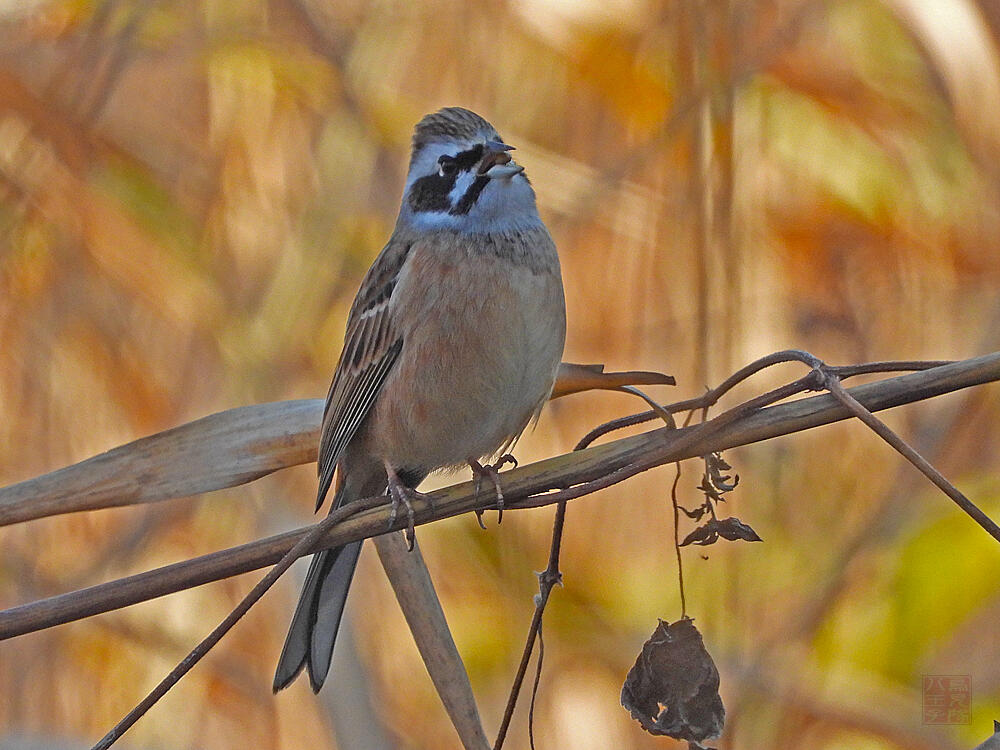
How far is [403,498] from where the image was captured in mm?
1784

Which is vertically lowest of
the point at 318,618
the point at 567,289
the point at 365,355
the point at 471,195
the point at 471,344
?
the point at 318,618

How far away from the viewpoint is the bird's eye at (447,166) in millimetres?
2379

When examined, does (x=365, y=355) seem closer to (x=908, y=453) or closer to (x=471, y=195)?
(x=471, y=195)

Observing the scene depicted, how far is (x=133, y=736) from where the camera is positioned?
9.86ft

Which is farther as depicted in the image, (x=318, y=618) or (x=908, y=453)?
(x=318, y=618)

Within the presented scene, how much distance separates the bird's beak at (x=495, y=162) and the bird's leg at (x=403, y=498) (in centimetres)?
67

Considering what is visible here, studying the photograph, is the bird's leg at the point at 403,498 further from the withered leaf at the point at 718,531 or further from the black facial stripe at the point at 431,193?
the black facial stripe at the point at 431,193

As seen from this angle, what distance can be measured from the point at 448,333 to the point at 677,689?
3.48 ft

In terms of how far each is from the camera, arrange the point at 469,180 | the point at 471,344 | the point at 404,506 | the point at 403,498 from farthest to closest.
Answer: the point at 469,180 < the point at 471,344 < the point at 403,498 < the point at 404,506

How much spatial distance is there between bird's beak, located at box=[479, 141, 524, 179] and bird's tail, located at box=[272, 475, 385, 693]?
2.69 feet

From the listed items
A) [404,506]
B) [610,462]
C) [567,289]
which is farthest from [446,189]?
[610,462]

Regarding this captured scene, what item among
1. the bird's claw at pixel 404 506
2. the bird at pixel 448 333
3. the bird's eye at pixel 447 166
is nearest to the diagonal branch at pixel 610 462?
the bird's claw at pixel 404 506

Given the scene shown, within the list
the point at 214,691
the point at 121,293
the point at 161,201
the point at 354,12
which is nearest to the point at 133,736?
the point at 214,691

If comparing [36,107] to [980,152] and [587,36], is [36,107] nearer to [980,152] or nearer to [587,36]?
[587,36]
